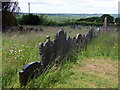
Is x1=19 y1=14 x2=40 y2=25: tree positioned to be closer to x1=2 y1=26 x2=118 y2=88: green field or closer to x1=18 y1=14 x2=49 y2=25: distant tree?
x1=18 y1=14 x2=49 y2=25: distant tree

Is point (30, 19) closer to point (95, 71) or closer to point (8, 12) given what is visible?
point (8, 12)

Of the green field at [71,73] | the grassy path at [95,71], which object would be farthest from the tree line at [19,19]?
the green field at [71,73]

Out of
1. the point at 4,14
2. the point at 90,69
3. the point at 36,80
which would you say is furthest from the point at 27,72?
the point at 4,14

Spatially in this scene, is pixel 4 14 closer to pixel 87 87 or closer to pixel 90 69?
pixel 90 69

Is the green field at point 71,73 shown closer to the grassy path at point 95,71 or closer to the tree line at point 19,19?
the grassy path at point 95,71

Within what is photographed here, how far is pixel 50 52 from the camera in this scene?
5773mm

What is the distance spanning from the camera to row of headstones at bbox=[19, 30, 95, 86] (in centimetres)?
420

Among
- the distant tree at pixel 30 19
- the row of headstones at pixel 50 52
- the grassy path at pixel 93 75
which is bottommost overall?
the grassy path at pixel 93 75

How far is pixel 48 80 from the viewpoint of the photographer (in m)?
4.57

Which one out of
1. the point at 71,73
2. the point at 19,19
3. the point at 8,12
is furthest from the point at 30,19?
the point at 71,73

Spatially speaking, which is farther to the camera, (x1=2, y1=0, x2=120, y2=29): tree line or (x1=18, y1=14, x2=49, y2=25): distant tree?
(x1=18, y1=14, x2=49, y2=25): distant tree

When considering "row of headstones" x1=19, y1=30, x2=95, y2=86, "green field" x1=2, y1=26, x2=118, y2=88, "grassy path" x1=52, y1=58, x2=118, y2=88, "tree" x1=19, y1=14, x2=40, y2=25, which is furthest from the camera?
"tree" x1=19, y1=14, x2=40, y2=25

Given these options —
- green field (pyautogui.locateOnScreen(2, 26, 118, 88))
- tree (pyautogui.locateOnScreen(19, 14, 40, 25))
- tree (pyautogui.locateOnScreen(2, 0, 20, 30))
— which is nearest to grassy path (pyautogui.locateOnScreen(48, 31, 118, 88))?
green field (pyautogui.locateOnScreen(2, 26, 118, 88))

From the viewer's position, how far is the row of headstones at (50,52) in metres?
4.20
